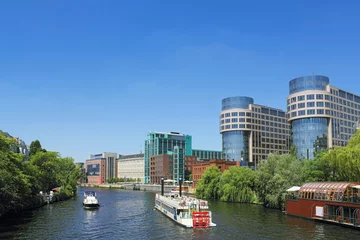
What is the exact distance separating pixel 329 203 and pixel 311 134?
10174 cm

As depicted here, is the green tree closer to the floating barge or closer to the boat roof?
the floating barge

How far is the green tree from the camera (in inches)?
4341

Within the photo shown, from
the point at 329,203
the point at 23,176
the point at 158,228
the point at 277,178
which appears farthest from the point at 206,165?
the point at 158,228

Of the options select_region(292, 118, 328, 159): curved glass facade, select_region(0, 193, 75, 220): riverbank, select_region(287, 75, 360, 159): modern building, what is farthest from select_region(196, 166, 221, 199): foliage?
select_region(292, 118, 328, 159): curved glass facade

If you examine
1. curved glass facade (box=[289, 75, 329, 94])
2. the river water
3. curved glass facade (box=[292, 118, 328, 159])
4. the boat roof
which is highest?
curved glass facade (box=[289, 75, 329, 94])

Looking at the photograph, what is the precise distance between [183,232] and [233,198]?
181 ft

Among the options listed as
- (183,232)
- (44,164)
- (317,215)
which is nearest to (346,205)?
(317,215)

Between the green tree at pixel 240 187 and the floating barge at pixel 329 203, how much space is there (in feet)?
104

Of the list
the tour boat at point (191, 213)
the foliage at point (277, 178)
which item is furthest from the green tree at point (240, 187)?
the tour boat at point (191, 213)

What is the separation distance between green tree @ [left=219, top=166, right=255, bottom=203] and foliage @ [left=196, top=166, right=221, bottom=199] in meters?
11.3

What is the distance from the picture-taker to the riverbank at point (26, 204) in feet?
231

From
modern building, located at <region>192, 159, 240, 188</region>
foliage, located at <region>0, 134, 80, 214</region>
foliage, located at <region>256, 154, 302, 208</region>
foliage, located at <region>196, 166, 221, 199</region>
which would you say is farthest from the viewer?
modern building, located at <region>192, 159, 240, 188</region>

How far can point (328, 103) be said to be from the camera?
6412 inches

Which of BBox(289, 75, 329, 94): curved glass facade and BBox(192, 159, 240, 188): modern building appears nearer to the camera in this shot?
BBox(289, 75, 329, 94): curved glass facade
